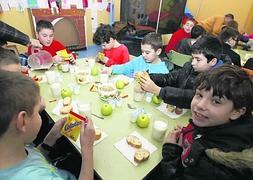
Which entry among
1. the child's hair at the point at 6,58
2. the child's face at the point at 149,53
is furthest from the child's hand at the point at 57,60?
the child's face at the point at 149,53

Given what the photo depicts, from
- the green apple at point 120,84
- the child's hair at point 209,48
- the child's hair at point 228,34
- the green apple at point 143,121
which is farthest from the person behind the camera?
the child's hair at point 228,34

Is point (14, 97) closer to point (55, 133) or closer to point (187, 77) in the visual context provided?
point (55, 133)

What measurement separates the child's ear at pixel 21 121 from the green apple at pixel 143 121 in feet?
1.99

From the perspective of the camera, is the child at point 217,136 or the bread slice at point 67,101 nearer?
the child at point 217,136

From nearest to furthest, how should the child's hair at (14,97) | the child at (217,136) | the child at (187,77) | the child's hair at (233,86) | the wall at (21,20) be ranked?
the child's hair at (14,97) < the child at (217,136) < the child's hair at (233,86) < the child at (187,77) < the wall at (21,20)

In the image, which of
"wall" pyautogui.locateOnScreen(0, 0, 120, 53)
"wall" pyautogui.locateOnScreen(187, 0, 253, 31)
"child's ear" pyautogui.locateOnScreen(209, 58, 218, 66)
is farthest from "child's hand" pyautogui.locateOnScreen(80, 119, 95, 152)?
"wall" pyautogui.locateOnScreen(187, 0, 253, 31)

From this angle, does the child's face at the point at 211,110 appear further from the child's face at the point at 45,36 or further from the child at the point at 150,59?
the child's face at the point at 45,36

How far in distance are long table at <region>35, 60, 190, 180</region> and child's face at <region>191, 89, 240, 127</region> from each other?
253 millimetres

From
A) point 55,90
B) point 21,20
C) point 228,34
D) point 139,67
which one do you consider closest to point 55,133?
point 55,90

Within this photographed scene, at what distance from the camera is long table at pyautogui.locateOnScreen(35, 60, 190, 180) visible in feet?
2.75

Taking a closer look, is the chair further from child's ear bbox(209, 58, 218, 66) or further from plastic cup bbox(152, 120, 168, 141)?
plastic cup bbox(152, 120, 168, 141)

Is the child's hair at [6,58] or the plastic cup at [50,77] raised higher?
the child's hair at [6,58]

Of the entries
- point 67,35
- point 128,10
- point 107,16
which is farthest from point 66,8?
point 128,10

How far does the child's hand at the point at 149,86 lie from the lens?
1311 mm
